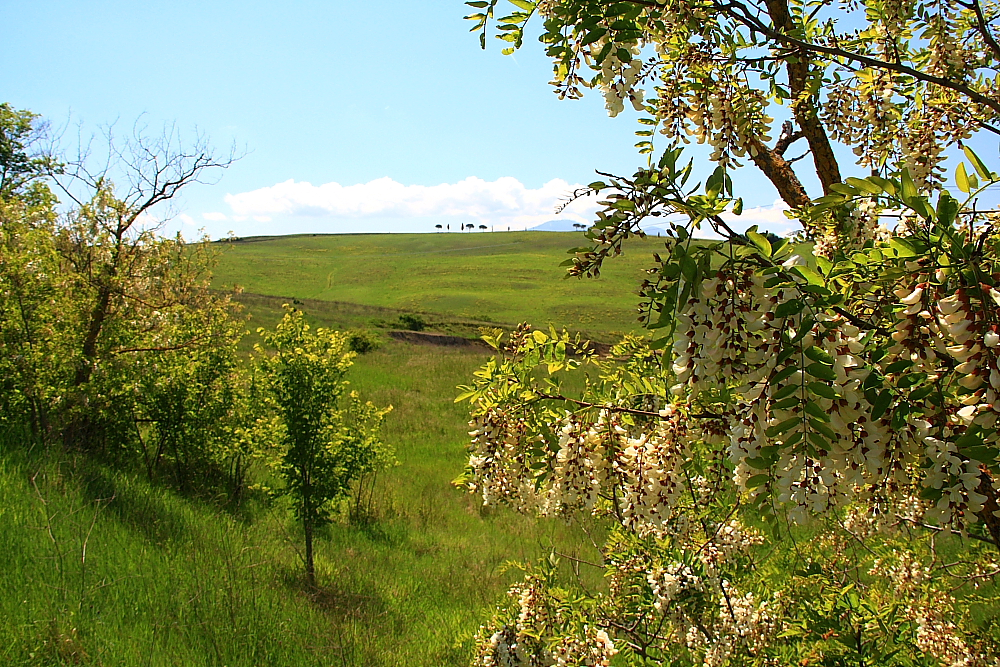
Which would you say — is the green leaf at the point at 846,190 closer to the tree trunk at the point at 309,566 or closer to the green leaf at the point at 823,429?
the green leaf at the point at 823,429

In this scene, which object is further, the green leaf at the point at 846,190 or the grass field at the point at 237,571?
the grass field at the point at 237,571

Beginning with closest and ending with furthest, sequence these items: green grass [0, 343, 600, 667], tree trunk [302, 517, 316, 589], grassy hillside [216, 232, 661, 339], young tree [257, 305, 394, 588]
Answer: green grass [0, 343, 600, 667] < tree trunk [302, 517, 316, 589] < young tree [257, 305, 394, 588] < grassy hillside [216, 232, 661, 339]

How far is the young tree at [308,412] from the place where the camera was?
231 inches

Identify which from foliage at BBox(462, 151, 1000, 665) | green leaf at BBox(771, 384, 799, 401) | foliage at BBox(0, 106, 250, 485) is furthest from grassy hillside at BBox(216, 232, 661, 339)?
green leaf at BBox(771, 384, 799, 401)

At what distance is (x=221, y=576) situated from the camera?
4766 millimetres

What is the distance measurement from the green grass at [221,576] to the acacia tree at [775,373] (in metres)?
1.11

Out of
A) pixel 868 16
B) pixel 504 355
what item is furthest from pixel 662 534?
pixel 868 16

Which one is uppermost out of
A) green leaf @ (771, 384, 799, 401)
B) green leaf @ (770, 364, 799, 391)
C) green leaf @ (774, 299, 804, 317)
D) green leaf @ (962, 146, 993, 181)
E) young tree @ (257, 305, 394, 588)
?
green leaf @ (962, 146, 993, 181)

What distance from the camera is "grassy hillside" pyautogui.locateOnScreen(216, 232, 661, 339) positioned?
47875mm

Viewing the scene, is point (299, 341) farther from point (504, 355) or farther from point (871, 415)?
point (871, 415)

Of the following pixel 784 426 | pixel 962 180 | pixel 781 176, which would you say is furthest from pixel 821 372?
pixel 781 176

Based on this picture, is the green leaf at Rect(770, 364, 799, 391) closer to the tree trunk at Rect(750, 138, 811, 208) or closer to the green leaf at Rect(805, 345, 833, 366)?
the green leaf at Rect(805, 345, 833, 366)

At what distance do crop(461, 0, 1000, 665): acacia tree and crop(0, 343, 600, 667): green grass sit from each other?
1107 millimetres

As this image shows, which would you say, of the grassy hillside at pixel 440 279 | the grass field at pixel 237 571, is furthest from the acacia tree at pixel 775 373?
the grassy hillside at pixel 440 279
